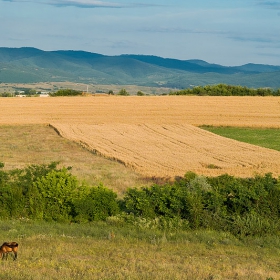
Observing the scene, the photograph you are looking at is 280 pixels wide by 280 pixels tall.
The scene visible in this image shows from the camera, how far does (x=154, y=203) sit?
1848 cm

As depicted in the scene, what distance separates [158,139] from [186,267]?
33665 millimetres

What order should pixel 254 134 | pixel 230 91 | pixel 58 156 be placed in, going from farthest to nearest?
pixel 230 91 → pixel 254 134 → pixel 58 156

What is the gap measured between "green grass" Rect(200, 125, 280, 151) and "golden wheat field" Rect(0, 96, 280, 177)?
1432 mm

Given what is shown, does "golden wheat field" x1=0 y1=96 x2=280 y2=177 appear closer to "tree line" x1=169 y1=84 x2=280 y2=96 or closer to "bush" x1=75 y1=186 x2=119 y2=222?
"bush" x1=75 y1=186 x2=119 y2=222

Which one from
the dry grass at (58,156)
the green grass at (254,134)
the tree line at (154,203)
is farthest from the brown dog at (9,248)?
the green grass at (254,134)

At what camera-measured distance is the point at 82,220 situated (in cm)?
1855

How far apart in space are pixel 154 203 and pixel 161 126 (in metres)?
37.8

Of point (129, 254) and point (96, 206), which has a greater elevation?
point (129, 254)

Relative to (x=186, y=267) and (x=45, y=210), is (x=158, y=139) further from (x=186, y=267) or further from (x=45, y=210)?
(x=186, y=267)

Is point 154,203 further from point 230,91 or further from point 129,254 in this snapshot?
point 230,91

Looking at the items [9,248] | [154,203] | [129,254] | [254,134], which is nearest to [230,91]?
[254,134]

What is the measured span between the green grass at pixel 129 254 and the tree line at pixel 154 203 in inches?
29.7

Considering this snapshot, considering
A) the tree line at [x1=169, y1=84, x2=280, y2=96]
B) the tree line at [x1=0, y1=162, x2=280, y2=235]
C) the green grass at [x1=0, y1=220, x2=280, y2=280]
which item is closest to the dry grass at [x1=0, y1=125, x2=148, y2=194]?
the tree line at [x1=0, y1=162, x2=280, y2=235]

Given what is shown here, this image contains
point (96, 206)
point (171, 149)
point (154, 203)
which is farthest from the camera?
point (171, 149)
